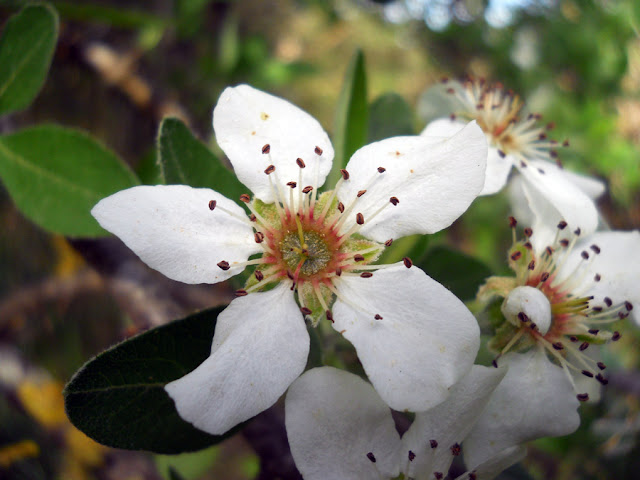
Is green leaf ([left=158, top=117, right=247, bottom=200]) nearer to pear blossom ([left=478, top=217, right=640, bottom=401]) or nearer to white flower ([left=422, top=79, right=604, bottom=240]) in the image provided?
white flower ([left=422, top=79, right=604, bottom=240])

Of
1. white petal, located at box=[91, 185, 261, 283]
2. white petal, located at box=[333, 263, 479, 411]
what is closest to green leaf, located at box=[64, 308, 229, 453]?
white petal, located at box=[91, 185, 261, 283]

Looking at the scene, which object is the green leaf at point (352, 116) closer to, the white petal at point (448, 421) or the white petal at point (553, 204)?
the white petal at point (553, 204)

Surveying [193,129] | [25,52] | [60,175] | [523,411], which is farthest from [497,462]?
[193,129]

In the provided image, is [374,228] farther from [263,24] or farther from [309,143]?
[263,24]

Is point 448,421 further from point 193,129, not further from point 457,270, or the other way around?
point 193,129

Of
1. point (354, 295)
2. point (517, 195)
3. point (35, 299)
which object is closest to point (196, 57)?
point (35, 299)
